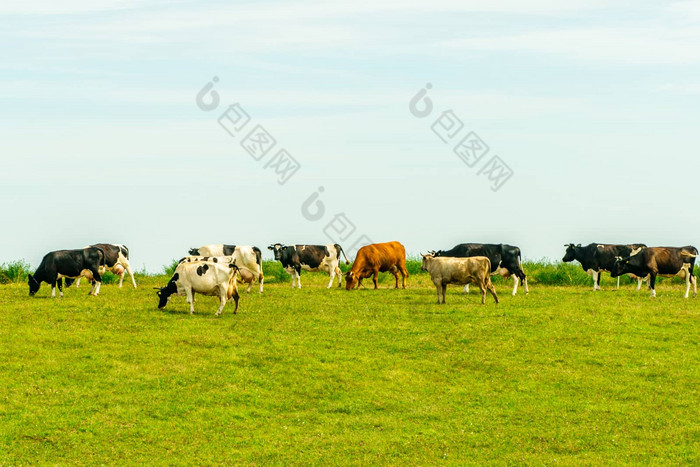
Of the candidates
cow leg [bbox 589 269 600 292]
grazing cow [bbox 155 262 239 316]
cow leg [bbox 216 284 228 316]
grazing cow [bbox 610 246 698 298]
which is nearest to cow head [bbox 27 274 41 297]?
grazing cow [bbox 155 262 239 316]

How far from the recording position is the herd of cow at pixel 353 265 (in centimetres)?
2898

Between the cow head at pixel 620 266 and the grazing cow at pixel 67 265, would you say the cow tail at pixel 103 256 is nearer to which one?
the grazing cow at pixel 67 265

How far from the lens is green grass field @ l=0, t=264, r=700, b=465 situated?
19172 millimetres

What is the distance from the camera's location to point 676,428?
67.0ft

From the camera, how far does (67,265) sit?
105 ft

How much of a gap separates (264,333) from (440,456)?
9.16 metres

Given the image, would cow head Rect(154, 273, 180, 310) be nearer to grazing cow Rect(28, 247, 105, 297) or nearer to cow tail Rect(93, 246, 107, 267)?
grazing cow Rect(28, 247, 105, 297)

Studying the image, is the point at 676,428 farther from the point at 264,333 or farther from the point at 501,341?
the point at 264,333

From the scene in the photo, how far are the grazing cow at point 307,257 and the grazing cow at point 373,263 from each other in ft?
4.29

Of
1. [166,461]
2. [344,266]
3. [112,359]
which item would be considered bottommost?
[166,461]

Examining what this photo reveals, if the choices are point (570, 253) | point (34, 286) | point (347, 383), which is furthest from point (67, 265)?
point (570, 253)

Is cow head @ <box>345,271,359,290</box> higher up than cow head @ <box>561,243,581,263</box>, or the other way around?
cow head @ <box>561,243,581,263</box>

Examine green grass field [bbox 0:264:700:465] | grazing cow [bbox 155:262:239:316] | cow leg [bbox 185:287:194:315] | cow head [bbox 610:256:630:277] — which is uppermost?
cow head [bbox 610:256:630:277]

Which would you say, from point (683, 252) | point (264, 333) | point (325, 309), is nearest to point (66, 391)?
point (264, 333)
